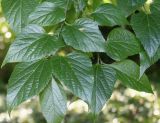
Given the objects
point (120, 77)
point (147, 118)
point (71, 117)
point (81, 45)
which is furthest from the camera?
point (71, 117)

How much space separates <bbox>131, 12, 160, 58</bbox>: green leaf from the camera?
989mm

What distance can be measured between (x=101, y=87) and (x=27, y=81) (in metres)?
0.17

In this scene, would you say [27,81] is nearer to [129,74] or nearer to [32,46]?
[32,46]

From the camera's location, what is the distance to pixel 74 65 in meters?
0.96

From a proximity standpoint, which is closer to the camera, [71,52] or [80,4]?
[71,52]

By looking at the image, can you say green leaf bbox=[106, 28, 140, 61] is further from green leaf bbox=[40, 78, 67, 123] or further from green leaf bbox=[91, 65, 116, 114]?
green leaf bbox=[40, 78, 67, 123]

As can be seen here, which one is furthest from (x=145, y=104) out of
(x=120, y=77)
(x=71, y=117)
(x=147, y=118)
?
(x=120, y=77)

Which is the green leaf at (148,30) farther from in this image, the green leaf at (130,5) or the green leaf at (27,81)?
the green leaf at (27,81)

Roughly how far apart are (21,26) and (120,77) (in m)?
0.26

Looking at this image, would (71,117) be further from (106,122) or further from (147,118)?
(147,118)

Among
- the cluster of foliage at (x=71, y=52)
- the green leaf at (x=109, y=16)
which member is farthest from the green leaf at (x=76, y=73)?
A: the green leaf at (x=109, y=16)

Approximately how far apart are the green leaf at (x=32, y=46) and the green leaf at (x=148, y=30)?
0.59ft

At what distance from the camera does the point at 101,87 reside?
100 centimetres

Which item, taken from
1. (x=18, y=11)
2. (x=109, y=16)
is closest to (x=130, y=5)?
(x=109, y=16)
